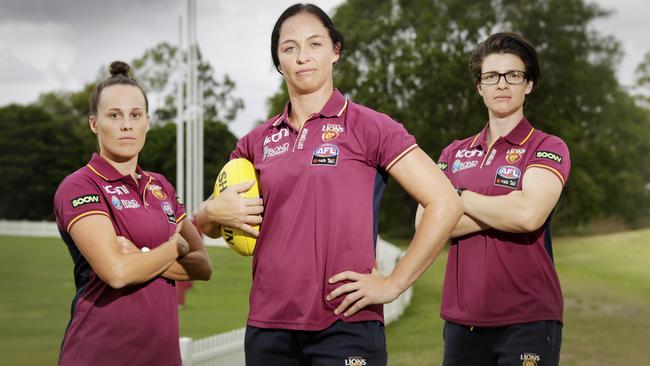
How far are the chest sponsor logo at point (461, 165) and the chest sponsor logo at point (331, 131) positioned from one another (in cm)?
139

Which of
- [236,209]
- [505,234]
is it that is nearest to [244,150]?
[236,209]

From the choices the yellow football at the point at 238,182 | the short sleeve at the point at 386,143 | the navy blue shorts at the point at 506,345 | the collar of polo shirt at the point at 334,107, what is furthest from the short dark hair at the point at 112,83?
the navy blue shorts at the point at 506,345

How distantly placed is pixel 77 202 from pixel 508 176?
2.30m

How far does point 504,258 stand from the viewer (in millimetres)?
4254

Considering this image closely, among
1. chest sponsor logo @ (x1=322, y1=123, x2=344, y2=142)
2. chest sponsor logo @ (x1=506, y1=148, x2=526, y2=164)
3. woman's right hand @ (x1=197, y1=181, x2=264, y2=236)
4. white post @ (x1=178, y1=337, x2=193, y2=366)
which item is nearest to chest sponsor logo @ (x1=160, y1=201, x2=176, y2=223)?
woman's right hand @ (x1=197, y1=181, x2=264, y2=236)

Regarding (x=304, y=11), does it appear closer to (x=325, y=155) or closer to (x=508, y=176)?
(x=325, y=155)

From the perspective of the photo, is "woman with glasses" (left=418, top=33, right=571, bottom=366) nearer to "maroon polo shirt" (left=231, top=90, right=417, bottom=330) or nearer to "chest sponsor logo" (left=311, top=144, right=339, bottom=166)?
"maroon polo shirt" (left=231, top=90, right=417, bottom=330)

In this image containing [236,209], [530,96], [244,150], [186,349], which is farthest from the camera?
[530,96]

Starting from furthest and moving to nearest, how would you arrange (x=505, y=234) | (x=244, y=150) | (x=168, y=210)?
(x=505, y=234) → (x=168, y=210) → (x=244, y=150)

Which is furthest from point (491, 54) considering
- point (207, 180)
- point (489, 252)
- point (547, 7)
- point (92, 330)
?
point (207, 180)

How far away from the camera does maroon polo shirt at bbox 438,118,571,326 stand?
4203 mm

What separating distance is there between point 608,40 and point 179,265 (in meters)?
37.9

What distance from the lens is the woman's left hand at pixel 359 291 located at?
315cm

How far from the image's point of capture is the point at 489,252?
169 inches
